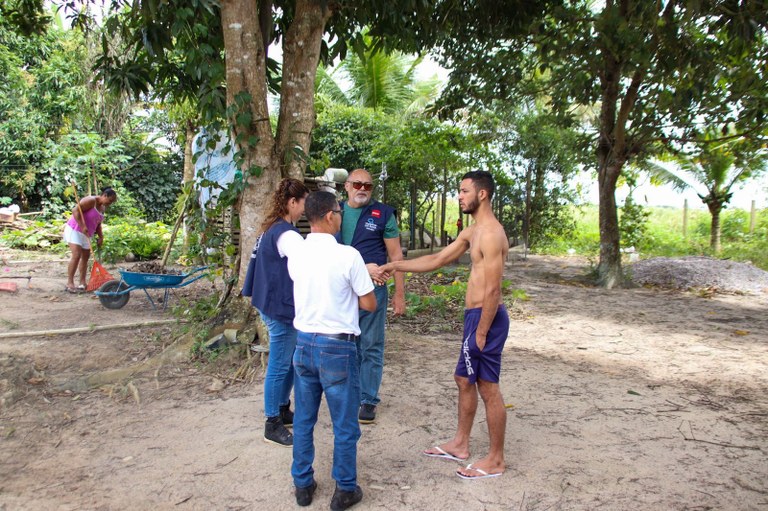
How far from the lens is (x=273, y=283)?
3.73 metres

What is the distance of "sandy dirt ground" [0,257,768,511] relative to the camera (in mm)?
3203

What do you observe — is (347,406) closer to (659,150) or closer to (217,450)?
(217,450)

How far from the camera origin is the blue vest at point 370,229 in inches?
165

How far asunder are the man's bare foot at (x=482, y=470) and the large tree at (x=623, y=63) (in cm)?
554

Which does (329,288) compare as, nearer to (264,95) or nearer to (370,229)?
(370,229)

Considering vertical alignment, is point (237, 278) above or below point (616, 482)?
above

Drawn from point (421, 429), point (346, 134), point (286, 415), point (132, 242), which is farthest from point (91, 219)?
point (346, 134)

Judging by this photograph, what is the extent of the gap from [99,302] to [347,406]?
660 cm

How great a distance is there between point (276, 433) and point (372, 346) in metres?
0.92

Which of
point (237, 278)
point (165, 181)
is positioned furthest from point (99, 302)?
point (165, 181)

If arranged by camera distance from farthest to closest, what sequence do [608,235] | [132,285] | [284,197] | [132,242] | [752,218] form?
[752,218]
[132,242]
[608,235]
[132,285]
[284,197]

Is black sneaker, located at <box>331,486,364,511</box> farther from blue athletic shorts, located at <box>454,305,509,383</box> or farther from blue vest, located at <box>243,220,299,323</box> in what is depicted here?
blue vest, located at <box>243,220,299,323</box>

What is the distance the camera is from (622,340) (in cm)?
684

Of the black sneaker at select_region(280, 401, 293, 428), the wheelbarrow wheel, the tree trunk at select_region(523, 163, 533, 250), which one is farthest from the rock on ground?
the wheelbarrow wheel
